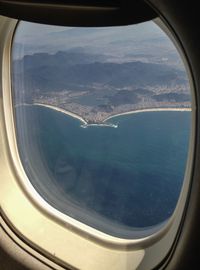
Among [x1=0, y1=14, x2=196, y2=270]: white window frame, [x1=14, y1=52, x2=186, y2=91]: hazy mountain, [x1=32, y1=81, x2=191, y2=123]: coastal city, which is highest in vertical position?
[x1=14, y1=52, x2=186, y2=91]: hazy mountain

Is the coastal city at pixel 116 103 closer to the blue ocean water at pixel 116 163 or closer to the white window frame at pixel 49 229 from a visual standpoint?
the blue ocean water at pixel 116 163

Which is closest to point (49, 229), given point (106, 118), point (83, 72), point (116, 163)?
point (116, 163)

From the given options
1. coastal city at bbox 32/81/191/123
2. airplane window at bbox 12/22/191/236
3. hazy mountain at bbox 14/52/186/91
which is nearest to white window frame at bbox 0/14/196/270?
airplane window at bbox 12/22/191/236

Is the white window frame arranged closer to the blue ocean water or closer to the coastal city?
the blue ocean water

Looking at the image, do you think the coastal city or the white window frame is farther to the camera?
the white window frame

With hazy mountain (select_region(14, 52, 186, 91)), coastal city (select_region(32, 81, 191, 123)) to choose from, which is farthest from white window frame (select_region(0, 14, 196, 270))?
coastal city (select_region(32, 81, 191, 123))

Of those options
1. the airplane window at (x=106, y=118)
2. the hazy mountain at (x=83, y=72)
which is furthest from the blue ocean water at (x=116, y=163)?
the hazy mountain at (x=83, y=72)

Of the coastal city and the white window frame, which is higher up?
the coastal city

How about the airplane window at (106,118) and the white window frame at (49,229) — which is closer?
the airplane window at (106,118)

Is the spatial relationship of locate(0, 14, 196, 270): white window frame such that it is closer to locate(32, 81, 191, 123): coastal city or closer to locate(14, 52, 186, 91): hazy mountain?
locate(14, 52, 186, 91): hazy mountain

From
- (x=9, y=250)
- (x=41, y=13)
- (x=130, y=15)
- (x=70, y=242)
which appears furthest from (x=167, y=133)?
(x=9, y=250)
